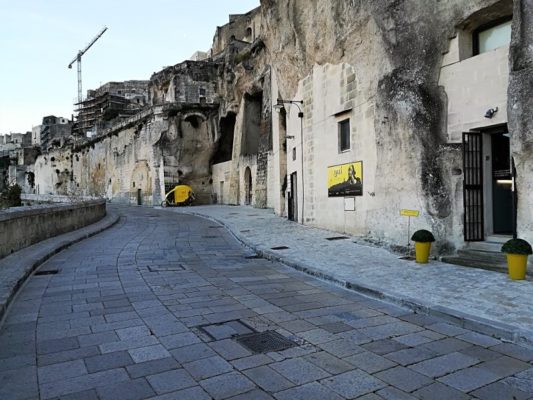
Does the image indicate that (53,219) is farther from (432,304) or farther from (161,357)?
(432,304)

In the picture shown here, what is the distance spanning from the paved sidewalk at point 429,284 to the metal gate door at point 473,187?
100 centimetres

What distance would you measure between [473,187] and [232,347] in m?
6.31

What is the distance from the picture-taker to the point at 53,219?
1230 cm

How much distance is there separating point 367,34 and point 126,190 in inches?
1295

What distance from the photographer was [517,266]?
647cm

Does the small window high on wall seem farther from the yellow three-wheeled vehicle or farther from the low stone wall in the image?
the yellow three-wheeled vehicle

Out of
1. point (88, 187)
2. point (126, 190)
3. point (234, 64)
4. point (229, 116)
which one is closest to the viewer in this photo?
point (234, 64)

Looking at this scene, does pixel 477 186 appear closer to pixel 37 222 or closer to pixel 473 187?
pixel 473 187

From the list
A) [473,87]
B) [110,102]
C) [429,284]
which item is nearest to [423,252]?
[429,284]

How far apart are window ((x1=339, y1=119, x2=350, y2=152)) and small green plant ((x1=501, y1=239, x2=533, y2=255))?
22.1 feet

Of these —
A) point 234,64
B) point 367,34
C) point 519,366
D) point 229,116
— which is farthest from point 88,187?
point 519,366

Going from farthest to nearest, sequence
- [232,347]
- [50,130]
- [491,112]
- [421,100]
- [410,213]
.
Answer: [50,130] → [410,213] → [421,100] → [491,112] → [232,347]

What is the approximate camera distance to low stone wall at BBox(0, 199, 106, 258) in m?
8.50

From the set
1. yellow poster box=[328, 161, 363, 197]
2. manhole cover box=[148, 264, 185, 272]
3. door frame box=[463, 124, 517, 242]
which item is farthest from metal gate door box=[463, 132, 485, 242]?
manhole cover box=[148, 264, 185, 272]
